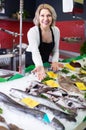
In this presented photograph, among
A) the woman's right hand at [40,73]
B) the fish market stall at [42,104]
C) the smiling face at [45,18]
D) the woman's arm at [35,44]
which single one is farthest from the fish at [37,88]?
the smiling face at [45,18]

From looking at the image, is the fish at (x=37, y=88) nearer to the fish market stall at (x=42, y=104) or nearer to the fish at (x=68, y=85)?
the fish market stall at (x=42, y=104)

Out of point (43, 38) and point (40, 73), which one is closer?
point (40, 73)

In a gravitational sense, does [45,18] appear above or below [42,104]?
above

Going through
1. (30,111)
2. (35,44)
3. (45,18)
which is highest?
(45,18)

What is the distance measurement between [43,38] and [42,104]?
92cm

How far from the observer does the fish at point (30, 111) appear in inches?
32.8

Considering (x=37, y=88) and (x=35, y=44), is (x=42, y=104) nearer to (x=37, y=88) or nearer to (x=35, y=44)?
(x=37, y=88)

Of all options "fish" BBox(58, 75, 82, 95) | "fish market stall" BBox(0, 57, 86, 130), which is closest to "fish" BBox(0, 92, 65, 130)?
"fish market stall" BBox(0, 57, 86, 130)

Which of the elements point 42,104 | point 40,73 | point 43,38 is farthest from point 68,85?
point 43,38

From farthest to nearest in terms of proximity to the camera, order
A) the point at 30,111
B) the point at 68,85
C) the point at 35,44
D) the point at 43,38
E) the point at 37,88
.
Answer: the point at 43,38, the point at 35,44, the point at 68,85, the point at 37,88, the point at 30,111

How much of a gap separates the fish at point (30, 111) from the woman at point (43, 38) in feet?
1.55

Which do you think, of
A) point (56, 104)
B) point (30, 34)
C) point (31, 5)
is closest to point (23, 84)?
point (56, 104)

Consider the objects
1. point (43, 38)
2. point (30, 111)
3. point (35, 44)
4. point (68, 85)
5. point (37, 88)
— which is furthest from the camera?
point (43, 38)

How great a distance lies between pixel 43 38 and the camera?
1787mm
